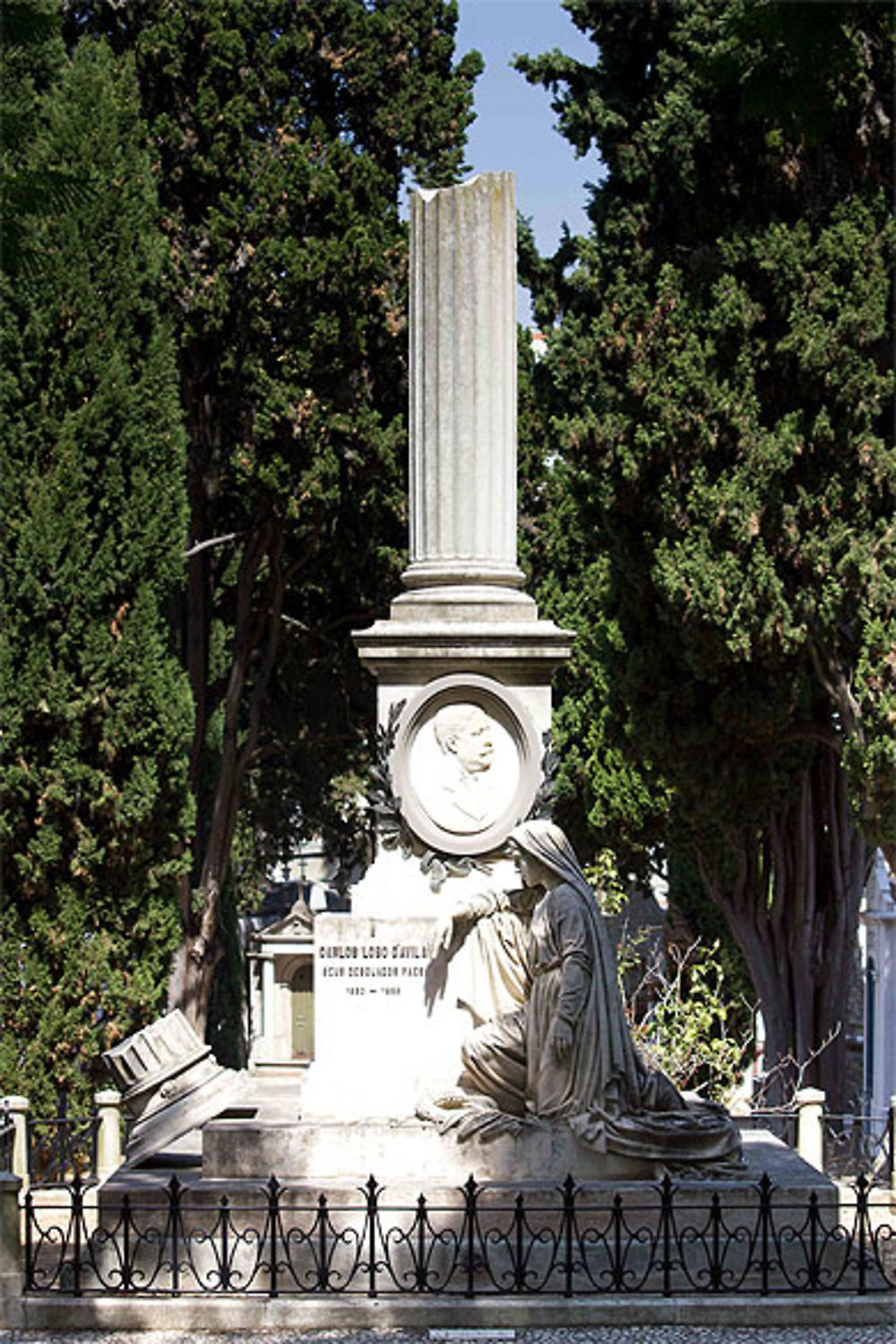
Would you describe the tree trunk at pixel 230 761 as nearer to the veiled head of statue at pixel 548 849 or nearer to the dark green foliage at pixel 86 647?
the dark green foliage at pixel 86 647

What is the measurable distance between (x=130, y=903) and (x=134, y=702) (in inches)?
70.5

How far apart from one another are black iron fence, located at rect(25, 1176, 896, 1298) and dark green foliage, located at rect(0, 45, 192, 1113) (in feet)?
24.2

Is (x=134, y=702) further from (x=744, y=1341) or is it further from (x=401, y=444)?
(x=744, y=1341)

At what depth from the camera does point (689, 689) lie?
18188 mm

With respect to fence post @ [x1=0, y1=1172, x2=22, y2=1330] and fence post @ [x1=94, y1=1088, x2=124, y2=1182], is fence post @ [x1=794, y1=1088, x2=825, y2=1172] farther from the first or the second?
fence post @ [x1=0, y1=1172, x2=22, y2=1330]

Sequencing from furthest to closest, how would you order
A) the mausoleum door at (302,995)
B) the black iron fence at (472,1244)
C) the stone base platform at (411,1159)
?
1. the mausoleum door at (302,995)
2. the stone base platform at (411,1159)
3. the black iron fence at (472,1244)

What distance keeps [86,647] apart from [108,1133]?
456 cm

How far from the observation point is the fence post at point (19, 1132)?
15.7 metres

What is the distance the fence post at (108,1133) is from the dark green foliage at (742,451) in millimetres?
5651

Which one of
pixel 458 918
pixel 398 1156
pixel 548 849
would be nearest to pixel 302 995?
pixel 458 918

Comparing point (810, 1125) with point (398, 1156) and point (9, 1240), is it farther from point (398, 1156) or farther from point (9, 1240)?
point (9, 1240)

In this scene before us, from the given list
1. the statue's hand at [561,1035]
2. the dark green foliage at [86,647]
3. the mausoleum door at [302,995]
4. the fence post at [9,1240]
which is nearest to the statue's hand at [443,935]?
the statue's hand at [561,1035]

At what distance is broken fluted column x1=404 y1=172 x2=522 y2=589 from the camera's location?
12961 millimetres

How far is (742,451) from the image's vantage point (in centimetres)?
1709
